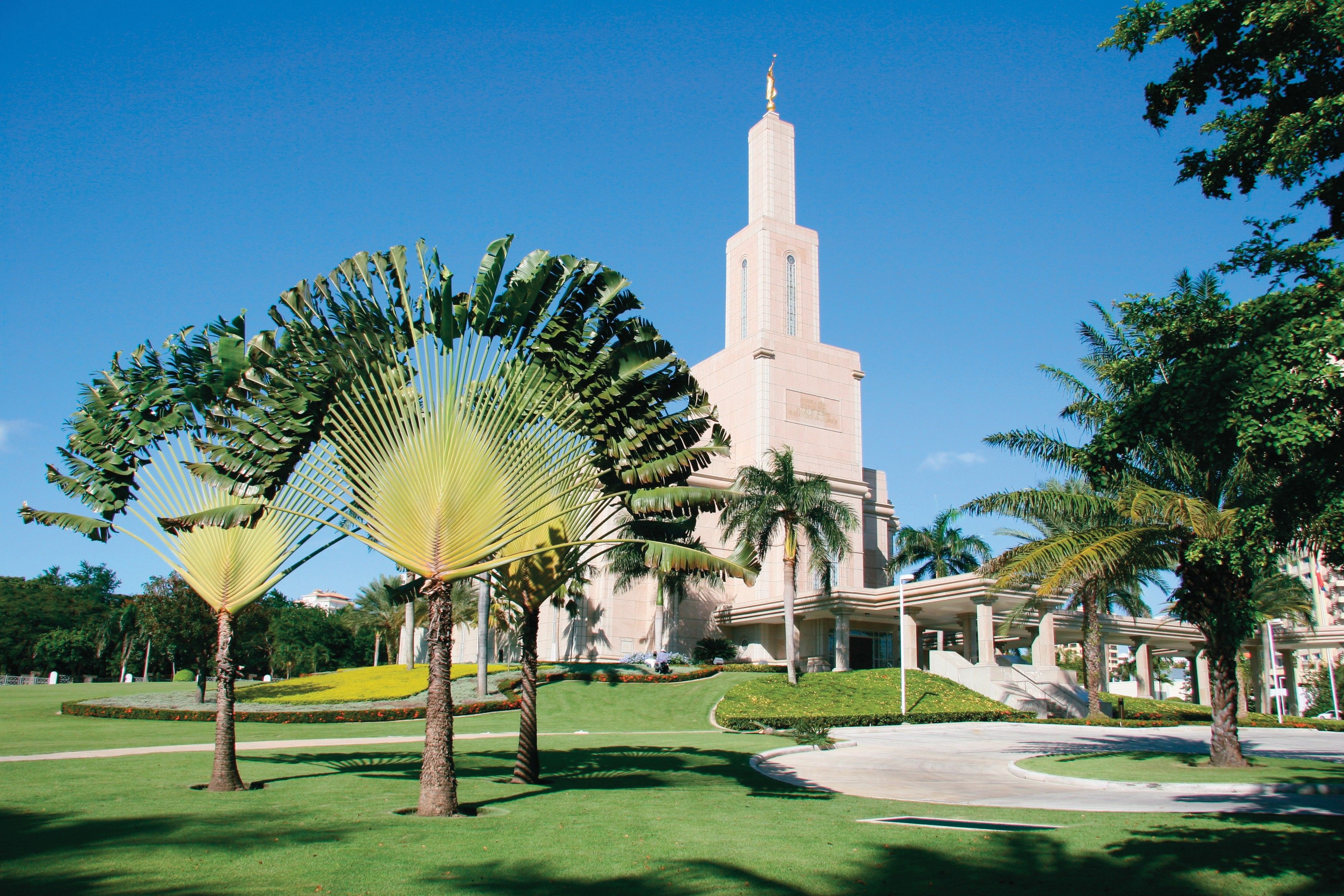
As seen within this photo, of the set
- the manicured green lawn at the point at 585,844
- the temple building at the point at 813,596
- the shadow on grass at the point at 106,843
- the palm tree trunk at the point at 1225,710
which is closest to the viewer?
the shadow on grass at the point at 106,843

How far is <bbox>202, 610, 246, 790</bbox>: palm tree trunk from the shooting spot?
13.9 m

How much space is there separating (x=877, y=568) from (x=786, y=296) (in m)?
19.6

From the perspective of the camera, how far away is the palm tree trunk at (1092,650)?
105 ft

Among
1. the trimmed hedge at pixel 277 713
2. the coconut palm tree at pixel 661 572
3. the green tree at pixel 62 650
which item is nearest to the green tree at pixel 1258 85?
the coconut palm tree at pixel 661 572

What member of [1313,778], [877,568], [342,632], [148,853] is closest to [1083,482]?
[1313,778]

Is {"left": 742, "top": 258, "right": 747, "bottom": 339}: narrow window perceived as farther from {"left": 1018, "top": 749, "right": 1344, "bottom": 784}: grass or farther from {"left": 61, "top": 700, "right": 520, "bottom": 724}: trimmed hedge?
{"left": 1018, "top": 749, "right": 1344, "bottom": 784}: grass

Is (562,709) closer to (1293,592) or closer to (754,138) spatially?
(1293,592)

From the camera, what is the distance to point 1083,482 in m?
30.2

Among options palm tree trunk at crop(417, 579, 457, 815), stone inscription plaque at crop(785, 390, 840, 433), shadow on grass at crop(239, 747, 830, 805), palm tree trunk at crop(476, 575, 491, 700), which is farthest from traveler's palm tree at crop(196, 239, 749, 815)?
stone inscription plaque at crop(785, 390, 840, 433)

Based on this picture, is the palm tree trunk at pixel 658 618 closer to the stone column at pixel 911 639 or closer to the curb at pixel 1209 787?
the stone column at pixel 911 639

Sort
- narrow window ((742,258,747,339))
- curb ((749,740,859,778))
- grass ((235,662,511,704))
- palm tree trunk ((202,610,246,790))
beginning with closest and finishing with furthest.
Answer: palm tree trunk ((202,610,246,790))
curb ((749,740,859,778))
grass ((235,662,511,704))
narrow window ((742,258,747,339))

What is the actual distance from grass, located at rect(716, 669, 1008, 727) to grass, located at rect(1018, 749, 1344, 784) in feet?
Answer: 36.0

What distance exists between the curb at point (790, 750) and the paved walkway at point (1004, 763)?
0.21 meters

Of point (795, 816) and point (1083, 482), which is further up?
point (1083, 482)
